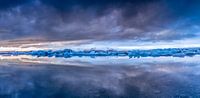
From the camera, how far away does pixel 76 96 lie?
1419 cm

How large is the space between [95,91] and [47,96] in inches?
91.1

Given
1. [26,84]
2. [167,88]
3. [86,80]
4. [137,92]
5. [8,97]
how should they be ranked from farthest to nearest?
1. [86,80]
2. [26,84]
3. [167,88]
4. [137,92]
5. [8,97]

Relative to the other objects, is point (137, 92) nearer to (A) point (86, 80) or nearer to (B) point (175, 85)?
(B) point (175, 85)

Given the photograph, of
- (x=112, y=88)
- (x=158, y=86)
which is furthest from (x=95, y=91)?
(x=158, y=86)

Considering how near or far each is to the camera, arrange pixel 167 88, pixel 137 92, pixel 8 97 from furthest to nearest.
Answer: pixel 167 88, pixel 137 92, pixel 8 97

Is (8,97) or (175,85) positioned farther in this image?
(175,85)

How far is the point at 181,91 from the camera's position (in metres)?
15.3

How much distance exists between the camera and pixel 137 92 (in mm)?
14977

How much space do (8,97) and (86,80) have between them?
21.0 ft

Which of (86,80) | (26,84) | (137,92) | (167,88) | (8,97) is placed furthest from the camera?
(86,80)

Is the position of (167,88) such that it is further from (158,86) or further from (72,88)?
(72,88)

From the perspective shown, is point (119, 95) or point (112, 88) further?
point (112, 88)

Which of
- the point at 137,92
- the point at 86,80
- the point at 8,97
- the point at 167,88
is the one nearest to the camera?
the point at 8,97

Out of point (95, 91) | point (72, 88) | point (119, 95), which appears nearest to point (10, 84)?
point (72, 88)
